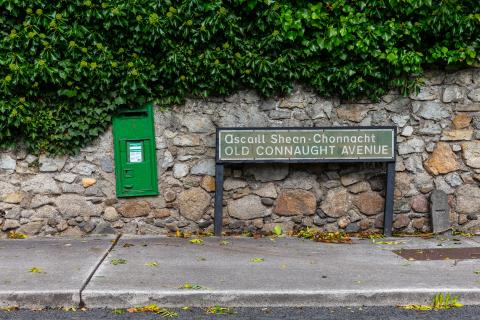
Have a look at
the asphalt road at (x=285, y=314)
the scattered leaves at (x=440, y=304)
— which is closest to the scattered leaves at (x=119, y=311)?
the asphalt road at (x=285, y=314)

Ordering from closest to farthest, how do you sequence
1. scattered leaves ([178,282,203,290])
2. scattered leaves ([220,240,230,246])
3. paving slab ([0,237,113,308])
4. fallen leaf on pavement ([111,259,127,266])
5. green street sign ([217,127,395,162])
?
paving slab ([0,237,113,308]), scattered leaves ([178,282,203,290]), fallen leaf on pavement ([111,259,127,266]), scattered leaves ([220,240,230,246]), green street sign ([217,127,395,162])

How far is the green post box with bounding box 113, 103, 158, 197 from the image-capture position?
7.06 meters

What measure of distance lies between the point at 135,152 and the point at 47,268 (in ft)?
6.39

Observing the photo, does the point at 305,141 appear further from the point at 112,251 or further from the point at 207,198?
the point at 112,251

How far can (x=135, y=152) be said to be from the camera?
279 inches

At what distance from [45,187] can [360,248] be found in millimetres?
3527

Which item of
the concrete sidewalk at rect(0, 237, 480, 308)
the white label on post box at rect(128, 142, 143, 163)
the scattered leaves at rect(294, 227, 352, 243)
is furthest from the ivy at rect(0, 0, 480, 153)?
the scattered leaves at rect(294, 227, 352, 243)

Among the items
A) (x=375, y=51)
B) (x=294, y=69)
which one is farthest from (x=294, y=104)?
(x=375, y=51)

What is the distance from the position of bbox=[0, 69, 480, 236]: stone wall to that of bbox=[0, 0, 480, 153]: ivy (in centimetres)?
21

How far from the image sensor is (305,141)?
701 centimetres

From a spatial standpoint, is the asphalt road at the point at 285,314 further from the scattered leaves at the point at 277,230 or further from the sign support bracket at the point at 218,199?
the scattered leaves at the point at 277,230

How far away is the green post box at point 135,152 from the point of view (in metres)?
7.06

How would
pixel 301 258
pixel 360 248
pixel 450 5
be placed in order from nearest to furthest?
pixel 301 258 < pixel 360 248 < pixel 450 5

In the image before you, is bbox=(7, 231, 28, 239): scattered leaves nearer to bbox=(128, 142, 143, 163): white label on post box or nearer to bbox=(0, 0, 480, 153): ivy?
bbox=(0, 0, 480, 153): ivy
